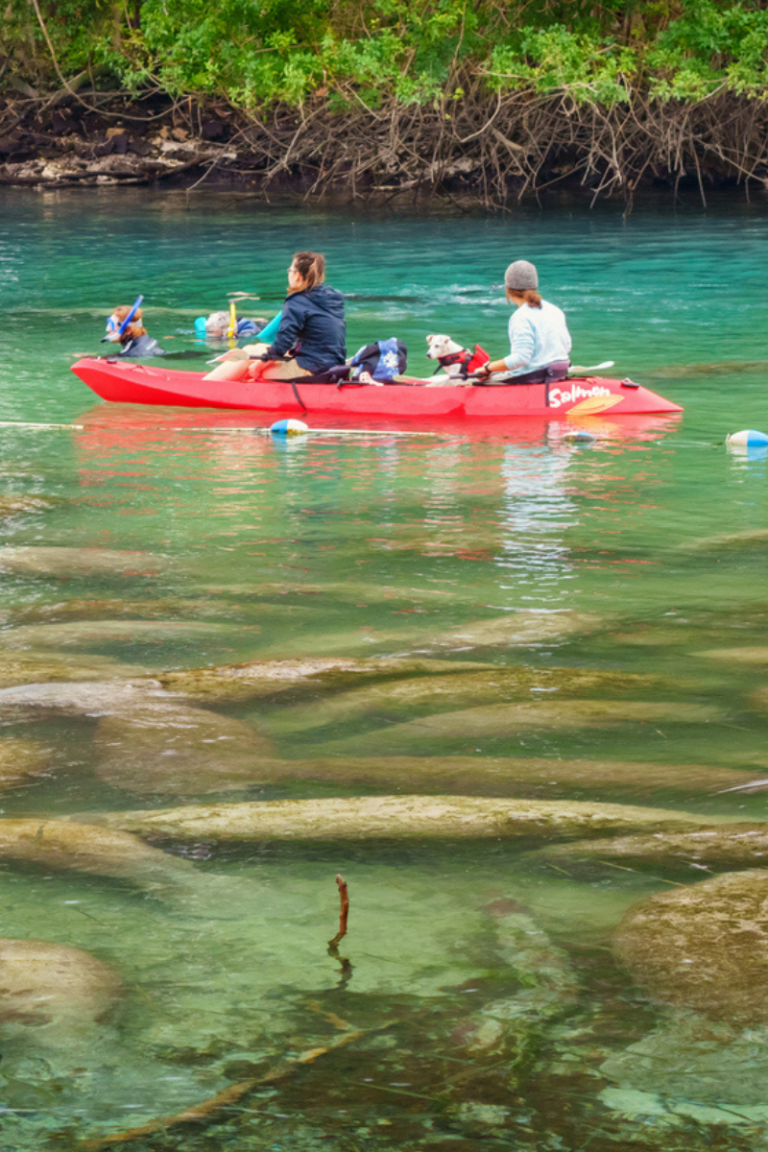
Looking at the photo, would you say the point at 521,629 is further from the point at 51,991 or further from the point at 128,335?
the point at 128,335

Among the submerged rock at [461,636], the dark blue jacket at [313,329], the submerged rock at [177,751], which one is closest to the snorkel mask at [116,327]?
the dark blue jacket at [313,329]

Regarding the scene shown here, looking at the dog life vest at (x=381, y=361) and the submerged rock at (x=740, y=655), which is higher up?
the dog life vest at (x=381, y=361)

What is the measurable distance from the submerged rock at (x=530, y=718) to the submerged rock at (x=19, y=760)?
36.5 inches

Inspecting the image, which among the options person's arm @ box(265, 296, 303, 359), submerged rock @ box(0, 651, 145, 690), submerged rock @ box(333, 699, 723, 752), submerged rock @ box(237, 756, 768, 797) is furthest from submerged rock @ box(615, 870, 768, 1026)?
person's arm @ box(265, 296, 303, 359)

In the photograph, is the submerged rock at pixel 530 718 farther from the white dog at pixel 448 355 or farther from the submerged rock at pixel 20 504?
the white dog at pixel 448 355

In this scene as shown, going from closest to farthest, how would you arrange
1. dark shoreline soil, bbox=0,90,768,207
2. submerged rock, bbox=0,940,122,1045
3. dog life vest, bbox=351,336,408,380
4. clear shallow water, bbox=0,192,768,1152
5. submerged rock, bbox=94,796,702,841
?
clear shallow water, bbox=0,192,768,1152 → submerged rock, bbox=0,940,122,1045 → submerged rock, bbox=94,796,702,841 → dog life vest, bbox=351,336,408,380 → dark shoreline soil, bbox=0,90,768,207

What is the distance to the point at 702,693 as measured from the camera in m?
4.98

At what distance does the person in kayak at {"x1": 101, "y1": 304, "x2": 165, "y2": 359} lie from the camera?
12523 mm

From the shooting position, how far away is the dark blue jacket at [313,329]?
1030 centimetres

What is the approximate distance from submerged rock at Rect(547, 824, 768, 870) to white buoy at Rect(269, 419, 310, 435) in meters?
6.99

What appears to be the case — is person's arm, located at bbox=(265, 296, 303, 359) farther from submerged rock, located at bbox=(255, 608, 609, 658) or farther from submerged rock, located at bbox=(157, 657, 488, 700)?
submerged rock, located at bbox=(157, 657, 488, 700)

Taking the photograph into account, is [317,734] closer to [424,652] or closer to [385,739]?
[385,739]

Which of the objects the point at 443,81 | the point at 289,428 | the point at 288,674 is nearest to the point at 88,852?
the point at 288,674

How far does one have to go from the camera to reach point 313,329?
10.5m
